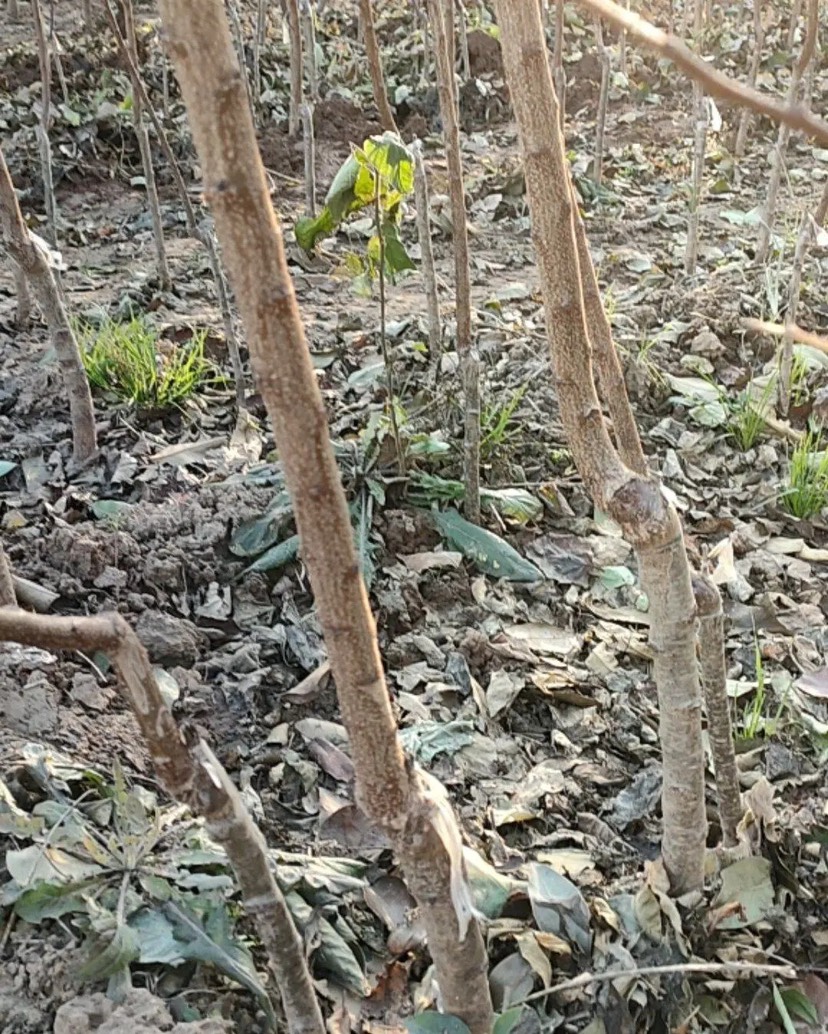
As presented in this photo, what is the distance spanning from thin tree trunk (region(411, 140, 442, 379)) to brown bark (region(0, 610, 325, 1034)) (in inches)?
84.7

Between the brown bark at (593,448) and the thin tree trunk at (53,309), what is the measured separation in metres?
1.65

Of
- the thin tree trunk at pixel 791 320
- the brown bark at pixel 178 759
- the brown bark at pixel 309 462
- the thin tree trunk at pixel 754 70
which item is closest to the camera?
the brown bark at pixel 309 462

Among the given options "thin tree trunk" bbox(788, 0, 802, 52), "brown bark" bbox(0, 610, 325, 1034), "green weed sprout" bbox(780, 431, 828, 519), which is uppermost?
"thin tree trunk" bbox(788, 0, 802, 52)

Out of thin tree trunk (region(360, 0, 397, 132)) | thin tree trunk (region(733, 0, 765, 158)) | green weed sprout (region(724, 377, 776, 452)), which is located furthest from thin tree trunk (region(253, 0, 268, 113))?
green weed sprout (region(724, 377, 776, 452))

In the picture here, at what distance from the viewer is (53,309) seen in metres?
2.49

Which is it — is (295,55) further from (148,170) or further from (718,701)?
(718,701)

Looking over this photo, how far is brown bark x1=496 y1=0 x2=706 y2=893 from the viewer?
105 cm

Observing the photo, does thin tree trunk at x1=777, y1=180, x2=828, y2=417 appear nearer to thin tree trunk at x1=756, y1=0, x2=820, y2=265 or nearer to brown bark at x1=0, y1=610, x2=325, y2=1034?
thin tree trunk at x1=756, y1=0, x2=820, y2=265

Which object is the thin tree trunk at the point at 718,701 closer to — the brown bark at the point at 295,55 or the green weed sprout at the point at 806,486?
the green weed sprout at the point at 806,486

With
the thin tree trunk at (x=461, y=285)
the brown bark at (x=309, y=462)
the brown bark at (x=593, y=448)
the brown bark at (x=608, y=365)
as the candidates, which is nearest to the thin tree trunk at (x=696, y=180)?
the thin tree trunk at (x=461, y=285)

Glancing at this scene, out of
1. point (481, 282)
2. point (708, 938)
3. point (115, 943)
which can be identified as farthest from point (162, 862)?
point (481, 282)

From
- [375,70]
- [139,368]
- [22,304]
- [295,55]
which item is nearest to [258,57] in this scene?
[295,55]

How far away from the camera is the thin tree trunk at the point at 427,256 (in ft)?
9.72

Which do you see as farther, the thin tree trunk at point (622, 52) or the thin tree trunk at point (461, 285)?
the thin tree trunk at point (622, 52)
